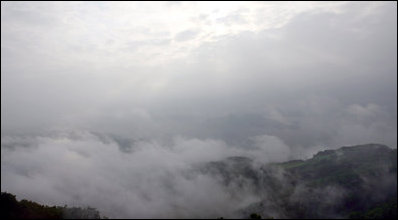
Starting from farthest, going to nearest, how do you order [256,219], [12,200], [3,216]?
1. [256,219]
2. [12,200]
3. [3,216]

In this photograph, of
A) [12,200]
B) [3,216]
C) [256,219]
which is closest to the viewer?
[3,216]

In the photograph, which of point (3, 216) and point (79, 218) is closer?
point (3, 216)

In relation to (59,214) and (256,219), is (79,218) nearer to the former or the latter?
(59,214)

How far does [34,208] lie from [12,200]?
574cm

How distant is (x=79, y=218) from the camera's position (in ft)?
286

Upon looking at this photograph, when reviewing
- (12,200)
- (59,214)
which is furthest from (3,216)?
(59,214)

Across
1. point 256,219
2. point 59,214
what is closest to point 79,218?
point 59,214

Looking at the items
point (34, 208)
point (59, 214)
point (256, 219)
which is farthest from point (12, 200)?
point (256, 219)

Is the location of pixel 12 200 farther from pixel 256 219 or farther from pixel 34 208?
pixel 256 219

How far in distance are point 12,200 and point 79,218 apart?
17311mm

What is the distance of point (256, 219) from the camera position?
332ft

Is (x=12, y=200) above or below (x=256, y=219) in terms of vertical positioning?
above

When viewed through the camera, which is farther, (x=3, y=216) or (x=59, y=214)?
(x=59, y=214)

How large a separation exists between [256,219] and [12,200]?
68.7 meters
